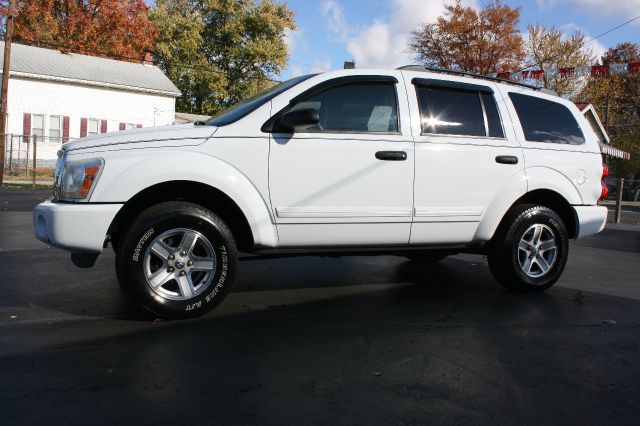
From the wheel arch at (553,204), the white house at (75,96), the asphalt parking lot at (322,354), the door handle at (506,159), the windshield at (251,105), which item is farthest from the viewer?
the white house at (75,96)

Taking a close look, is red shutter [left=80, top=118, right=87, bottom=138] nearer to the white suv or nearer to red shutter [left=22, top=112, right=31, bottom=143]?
red shutter [left=22, top=112, right=31, bottom=143]

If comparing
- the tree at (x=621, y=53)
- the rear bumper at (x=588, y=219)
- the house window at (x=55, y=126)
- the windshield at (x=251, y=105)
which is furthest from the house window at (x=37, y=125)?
the tree at (x=621, y=53)

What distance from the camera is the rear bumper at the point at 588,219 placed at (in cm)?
570

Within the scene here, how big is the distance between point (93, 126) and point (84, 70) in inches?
115

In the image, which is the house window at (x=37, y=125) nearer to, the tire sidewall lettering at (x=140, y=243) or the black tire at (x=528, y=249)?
the tire sidewall lettering at (x=140, y=243)

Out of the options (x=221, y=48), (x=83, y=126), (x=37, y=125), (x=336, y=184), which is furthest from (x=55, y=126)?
(x=336, y=184)

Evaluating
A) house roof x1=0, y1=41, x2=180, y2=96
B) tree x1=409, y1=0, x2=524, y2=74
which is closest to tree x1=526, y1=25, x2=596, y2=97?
tree x1=409, y1=0, x2=524, y2=74

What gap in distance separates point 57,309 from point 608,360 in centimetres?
394

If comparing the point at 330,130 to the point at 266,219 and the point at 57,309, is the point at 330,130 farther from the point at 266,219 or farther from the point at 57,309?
the point at 57,309

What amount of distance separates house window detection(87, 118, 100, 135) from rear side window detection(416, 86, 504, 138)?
28017 mm

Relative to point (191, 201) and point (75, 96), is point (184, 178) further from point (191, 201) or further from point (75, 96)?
point (75, 96)

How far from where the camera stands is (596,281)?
6.55 meters

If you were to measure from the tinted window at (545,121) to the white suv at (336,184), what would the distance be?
0.02 metres

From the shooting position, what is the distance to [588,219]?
18.9 ft
